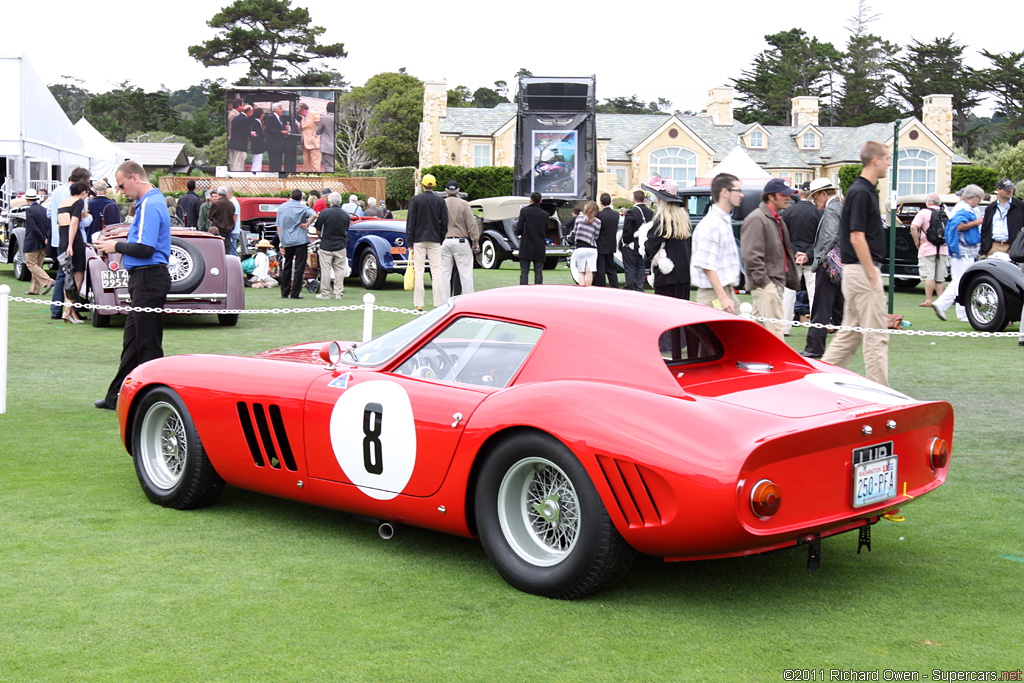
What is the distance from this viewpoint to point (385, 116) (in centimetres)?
8238

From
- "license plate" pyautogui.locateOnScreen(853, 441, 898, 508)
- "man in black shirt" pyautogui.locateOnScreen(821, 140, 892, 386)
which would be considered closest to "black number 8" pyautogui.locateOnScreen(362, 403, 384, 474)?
"license plate" pyautogui.locateOnScreen(853, 441, 898, 508)

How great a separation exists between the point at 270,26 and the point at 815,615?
8080cm

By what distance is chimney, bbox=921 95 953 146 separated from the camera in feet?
221

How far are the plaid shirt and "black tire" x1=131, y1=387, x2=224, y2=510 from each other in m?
4.73

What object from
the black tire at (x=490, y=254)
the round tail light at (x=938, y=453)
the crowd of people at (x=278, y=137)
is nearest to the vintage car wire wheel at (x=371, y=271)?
the black tire at (x=490, y=254)

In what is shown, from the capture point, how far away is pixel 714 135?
219 ft

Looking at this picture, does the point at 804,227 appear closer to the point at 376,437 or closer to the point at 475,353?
the point at 475,353

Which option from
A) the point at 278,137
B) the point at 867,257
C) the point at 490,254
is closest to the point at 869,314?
the point at 867,257

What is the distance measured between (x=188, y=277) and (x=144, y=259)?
18.4ft

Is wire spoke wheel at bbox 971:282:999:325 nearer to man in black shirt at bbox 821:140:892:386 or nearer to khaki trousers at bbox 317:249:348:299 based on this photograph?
man in black shirt at bbox 821:140:892:386

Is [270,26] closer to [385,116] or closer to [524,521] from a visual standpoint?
[385,116]

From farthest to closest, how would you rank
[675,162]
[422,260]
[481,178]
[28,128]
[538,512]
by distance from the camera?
[675,162] < [481,178] < [28,128] < [422,260] < [538,512]

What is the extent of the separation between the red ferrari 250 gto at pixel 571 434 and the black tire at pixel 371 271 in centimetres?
1411

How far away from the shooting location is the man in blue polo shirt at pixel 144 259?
24.7ft
